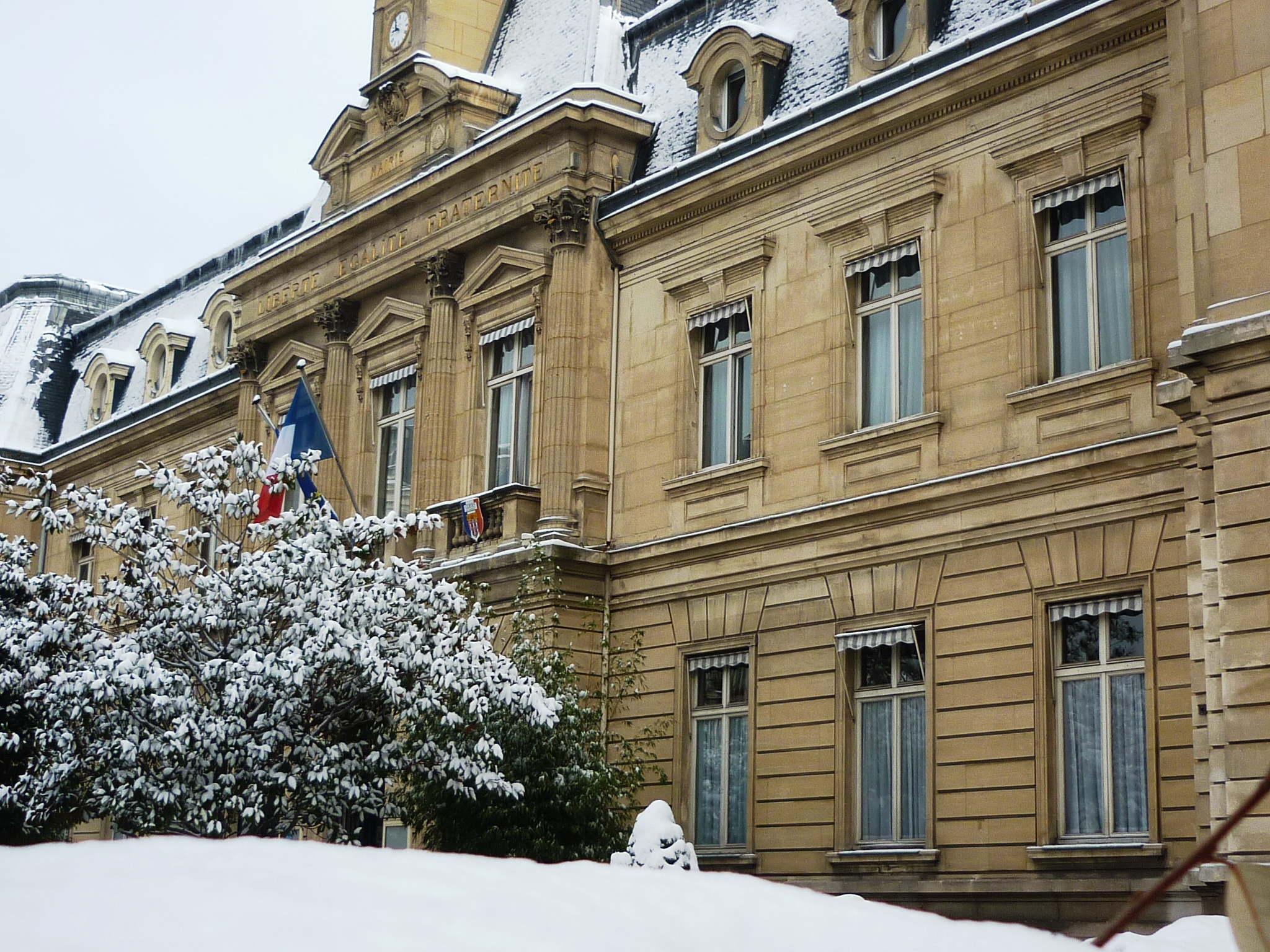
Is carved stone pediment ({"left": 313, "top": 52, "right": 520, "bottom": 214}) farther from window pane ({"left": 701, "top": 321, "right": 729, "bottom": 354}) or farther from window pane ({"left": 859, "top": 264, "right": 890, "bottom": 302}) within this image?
window pane ({"left": 859, "top": 264, "right": 890, "bottom": 302})

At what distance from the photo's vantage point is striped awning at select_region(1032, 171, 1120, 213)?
19469 mm

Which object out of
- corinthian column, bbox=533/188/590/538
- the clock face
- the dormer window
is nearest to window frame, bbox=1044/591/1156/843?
corinthian column, bbox=533/188/590/538

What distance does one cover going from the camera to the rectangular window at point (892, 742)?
20719 millimetres

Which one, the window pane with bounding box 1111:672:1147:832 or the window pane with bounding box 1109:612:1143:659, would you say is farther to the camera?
the window pane with bounding box 1109:612:1143:659

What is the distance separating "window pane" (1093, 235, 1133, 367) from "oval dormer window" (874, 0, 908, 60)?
472cm

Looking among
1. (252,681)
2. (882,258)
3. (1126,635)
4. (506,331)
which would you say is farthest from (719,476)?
(252,681)

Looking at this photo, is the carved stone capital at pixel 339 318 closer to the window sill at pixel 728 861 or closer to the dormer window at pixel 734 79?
the dormer window at pixel 734 79

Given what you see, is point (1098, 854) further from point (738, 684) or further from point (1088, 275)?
point (738, 684)

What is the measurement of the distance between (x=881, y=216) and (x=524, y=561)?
6909mm

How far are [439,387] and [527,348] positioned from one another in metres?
1.76

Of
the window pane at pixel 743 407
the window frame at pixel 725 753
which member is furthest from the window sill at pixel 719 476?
the window frame at pixel 725 753

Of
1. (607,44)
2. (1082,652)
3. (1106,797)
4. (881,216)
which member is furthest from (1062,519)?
(607,44)

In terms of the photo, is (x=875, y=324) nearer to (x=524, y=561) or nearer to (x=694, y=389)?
(x=694, y=389)

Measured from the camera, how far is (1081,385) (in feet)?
62.8
